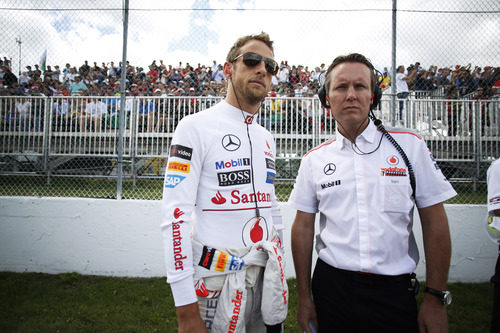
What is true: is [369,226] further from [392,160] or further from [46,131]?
[46,131]

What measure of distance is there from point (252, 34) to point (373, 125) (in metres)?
0.93

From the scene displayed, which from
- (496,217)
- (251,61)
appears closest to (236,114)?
(251,61)

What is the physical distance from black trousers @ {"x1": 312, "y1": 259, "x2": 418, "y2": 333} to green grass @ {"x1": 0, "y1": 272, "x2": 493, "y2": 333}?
175 cm

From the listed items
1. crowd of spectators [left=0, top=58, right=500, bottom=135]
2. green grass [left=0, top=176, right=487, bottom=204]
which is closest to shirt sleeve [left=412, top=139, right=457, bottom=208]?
green grass [left=0, top=176, right=487, bottom=204]

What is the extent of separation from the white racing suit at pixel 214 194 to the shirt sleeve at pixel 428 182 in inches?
32.9

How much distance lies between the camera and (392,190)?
5.50 feet

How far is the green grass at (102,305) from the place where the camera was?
3109mm

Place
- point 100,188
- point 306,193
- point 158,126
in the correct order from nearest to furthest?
point 306,193, point 100,188, point 158,126

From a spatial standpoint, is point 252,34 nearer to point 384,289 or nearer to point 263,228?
point 263,228

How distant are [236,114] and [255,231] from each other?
2.24 feet

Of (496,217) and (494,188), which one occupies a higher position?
(494,188)

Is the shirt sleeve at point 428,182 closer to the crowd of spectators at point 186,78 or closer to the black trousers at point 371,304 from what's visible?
the black trousers at point 371,304

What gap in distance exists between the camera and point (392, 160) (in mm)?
1728

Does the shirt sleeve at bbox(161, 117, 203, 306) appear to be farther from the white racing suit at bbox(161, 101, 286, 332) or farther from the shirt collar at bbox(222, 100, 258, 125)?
the shirt collar at bbox(222, 100, 258, 125)
